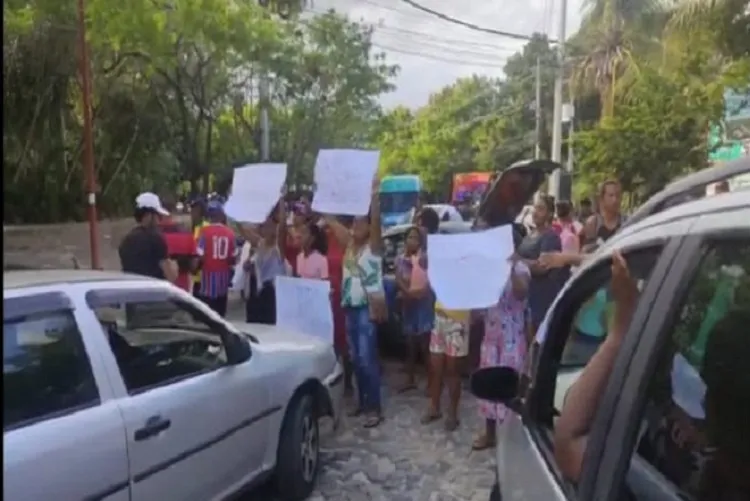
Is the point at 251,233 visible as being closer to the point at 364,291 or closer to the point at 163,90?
the point at 364,291

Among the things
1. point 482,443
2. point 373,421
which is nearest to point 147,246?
point 373,421

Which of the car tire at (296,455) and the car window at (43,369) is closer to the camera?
the car window at (43,369)

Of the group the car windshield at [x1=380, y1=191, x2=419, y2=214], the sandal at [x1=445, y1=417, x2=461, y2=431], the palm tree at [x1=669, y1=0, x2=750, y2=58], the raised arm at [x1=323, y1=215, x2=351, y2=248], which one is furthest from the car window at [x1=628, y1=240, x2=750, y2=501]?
the car windshield at [x1=380, y1=191, x2=419, y2=214]

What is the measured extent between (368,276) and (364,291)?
119 millimetres

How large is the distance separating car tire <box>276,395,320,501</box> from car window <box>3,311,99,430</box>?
1.83 m

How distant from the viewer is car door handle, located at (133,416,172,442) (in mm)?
Result: 3775

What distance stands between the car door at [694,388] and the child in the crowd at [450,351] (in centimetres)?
466

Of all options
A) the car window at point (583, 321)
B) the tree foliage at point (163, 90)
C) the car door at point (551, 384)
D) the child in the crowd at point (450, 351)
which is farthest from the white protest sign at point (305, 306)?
the tree foliage at point (163, 90)

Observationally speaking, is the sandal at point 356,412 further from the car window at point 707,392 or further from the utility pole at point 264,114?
the utility pole at point 264,114

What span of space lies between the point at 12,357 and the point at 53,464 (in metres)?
0.43

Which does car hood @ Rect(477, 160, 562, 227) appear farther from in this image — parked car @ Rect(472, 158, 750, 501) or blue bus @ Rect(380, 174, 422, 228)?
blue bus @ Rect(380, 174, 422, 228)

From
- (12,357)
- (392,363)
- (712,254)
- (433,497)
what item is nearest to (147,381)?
(12,357)

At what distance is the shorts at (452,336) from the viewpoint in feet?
21.7

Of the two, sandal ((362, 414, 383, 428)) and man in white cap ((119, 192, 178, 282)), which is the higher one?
man in white cap ((119, 192, 178, 282))
